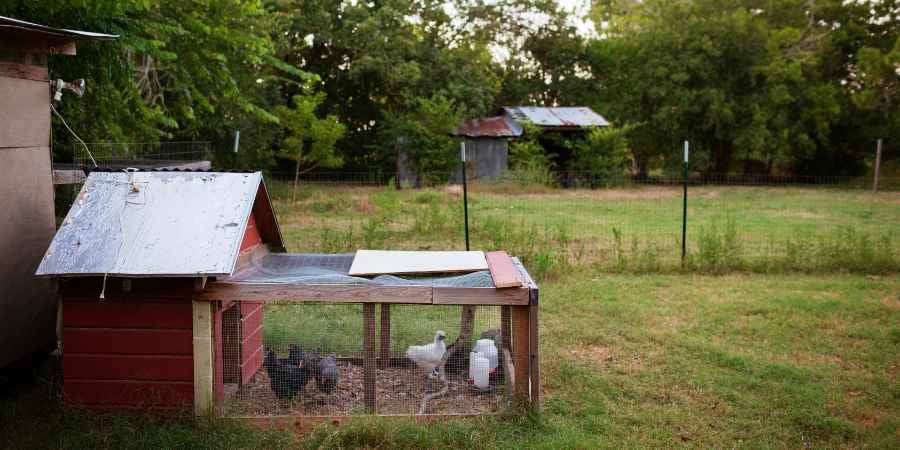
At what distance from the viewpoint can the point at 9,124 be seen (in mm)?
5660

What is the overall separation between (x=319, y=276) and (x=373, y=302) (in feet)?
1.54

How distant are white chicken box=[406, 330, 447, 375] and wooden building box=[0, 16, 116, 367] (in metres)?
2.84

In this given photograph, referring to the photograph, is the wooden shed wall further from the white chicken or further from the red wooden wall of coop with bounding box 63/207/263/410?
the white chicken

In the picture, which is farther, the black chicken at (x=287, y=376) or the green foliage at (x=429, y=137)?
the green foliage at (x=429, y=137)

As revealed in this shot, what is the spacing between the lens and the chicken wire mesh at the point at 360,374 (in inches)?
217

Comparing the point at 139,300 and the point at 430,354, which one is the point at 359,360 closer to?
the point at 430,354

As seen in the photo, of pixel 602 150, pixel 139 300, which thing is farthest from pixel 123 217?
pixel 602 150

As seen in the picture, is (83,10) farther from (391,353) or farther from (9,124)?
(391,353)

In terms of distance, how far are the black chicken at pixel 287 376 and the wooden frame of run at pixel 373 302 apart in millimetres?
332

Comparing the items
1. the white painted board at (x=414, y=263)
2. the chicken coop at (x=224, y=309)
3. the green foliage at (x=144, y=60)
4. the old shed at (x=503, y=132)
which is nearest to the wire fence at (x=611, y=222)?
the green foliage at (x=144, y=60)

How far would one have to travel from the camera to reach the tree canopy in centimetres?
2538

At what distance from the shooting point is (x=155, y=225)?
5281mm

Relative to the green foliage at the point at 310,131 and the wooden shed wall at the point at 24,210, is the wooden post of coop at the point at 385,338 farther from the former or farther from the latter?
the green foliage at the point at 310,131

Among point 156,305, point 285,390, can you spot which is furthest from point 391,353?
point 156,305
